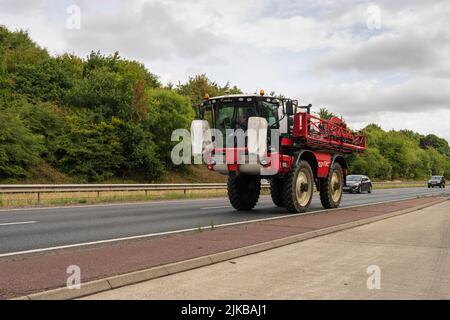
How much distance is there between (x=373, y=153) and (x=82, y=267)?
73866mm

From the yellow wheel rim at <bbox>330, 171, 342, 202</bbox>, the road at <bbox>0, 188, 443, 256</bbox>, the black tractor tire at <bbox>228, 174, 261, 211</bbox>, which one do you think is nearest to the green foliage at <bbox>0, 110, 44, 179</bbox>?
the road at <bbox>0, 188, 443, 256</bbox>

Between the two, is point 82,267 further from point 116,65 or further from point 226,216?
point 116,65

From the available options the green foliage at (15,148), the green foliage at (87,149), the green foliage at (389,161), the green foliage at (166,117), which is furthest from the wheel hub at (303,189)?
the green foliage at (389,161)

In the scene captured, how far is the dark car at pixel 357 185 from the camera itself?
34719 millimetres

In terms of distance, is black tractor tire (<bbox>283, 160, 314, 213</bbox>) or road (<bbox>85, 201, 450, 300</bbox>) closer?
road (<bbox>85, 201, 450, 300</bbox>)

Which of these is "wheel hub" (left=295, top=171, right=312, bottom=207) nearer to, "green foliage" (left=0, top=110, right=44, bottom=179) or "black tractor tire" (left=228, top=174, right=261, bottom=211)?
"black tractor tire" (left=228, top=174, right=261, bottom=211)

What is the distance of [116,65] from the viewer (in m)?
49.7

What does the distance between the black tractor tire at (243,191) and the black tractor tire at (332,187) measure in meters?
2.41

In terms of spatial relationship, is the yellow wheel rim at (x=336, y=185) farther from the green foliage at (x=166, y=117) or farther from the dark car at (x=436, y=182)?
the dark car at (x=436, y=182)

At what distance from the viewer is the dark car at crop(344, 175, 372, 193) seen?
3472cm

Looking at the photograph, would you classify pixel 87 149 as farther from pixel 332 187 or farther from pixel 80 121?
pixel 332 187

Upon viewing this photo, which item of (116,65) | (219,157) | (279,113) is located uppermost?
(116,65)

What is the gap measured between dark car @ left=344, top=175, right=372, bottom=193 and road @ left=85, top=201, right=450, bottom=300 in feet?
85.4
